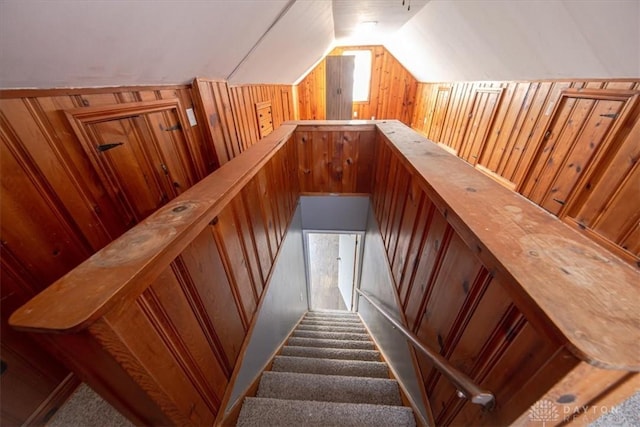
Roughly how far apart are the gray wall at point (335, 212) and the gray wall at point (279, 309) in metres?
0.15

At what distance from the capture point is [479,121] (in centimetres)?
355

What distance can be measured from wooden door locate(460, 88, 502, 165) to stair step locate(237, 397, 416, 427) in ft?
11.8

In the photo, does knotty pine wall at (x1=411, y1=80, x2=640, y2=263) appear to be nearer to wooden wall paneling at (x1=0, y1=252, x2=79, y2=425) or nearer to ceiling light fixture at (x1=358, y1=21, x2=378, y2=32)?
ceiling light fixture at (x1=358, y1=21, x2=378, y2=32)

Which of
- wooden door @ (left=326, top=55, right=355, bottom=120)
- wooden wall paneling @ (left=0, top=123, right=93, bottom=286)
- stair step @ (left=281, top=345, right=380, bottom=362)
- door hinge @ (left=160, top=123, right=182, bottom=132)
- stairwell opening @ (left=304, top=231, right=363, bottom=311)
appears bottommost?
stairwell opening @ (left=304, top=231, right=363, bottom=311)

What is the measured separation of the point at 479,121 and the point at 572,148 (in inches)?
63.2

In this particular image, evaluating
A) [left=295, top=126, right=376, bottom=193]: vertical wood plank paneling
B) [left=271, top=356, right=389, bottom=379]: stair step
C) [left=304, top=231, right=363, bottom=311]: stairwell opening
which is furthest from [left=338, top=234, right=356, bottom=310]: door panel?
[left=271, top=356, right=389, bottom=379]: stair step

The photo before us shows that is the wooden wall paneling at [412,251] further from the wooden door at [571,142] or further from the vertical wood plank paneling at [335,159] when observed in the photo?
the wooden door at [571,142]

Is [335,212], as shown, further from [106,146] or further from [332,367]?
[106,146]

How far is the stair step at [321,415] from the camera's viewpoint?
3.85 feet

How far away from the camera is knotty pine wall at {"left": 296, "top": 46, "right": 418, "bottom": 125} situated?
581 centimetres

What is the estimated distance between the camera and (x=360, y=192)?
2.84 metres

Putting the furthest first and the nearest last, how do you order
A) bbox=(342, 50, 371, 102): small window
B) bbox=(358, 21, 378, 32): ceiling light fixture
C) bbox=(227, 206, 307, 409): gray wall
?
bbox=(342, 50, 371, 102): small window < bbox=(358, 21, 378, 32): ceiling light fixture < bbox=(227, 206, 307, 409): gray wall

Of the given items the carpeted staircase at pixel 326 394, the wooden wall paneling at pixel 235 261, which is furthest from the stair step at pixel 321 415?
the wooden wall paneling at pixel 235 261

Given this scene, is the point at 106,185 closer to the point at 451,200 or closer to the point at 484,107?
the point at 451,200
